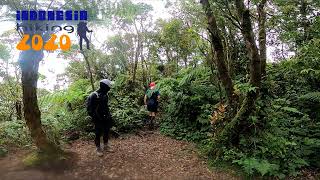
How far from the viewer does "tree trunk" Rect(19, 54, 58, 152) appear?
6.30m

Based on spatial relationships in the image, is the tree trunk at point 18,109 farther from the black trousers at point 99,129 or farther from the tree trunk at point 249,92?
the tree trunk at point 249,92

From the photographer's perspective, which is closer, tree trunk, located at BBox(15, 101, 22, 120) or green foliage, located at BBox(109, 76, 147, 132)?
green foliage, located at BBox(109, 76, 147, 132)

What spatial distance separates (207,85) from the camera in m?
10.4

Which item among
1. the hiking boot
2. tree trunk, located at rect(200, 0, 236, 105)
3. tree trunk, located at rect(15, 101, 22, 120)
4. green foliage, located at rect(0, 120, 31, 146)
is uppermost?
tree trunk, located at rect(200, 0, 236, 105)

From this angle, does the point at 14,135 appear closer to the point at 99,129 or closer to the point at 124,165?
the point at 99,129

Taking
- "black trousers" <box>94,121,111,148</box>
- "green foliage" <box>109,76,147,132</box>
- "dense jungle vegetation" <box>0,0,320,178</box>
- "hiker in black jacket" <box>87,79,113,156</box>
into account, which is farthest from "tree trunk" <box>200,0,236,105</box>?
"green foliage" <box>109,76,147,132</box>

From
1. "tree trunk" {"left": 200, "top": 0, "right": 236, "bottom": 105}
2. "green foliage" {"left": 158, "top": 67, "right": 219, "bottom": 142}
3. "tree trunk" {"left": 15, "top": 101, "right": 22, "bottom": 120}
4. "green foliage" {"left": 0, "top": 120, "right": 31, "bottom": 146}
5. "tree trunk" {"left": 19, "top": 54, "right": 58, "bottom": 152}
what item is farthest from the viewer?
"tree trunk" {"left": 15, "top": 101, "right": 22, "bottom": 120}

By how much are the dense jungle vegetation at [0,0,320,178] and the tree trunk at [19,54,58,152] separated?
2 cm

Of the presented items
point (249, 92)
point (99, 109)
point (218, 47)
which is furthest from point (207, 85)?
point (99, 109)

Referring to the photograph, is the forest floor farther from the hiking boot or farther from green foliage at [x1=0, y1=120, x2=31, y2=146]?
green foliage at [x1=0, y1=120, x2=31, y2=146]

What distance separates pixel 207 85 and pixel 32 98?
19.0 ft

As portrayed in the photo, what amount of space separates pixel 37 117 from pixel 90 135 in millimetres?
2478

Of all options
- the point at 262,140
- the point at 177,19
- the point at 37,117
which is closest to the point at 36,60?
the point at 37,117

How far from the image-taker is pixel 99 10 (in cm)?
768
